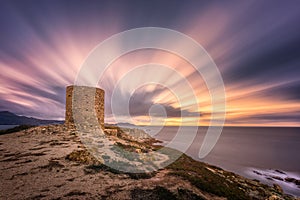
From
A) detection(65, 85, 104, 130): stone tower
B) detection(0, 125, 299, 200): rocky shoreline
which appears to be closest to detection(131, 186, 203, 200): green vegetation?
detection(0, 125, 299, 200): rocky shoreline

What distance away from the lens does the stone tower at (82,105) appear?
72.1ft

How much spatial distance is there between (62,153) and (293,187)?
123ft

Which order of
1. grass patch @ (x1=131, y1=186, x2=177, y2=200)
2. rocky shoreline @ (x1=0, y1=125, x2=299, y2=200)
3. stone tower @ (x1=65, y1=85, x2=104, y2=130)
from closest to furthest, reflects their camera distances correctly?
rocky shoreline @ (x1=0, y1=125, x2=299, y2=200) → grass patch @ (x1=131, y1=186, x2=177, y2=200) → stone tower @ (x1=65, y1=85, x2=104, y2=130)

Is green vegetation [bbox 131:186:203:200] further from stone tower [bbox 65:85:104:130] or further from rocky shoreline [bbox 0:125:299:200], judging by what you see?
stone tower [bbox 65:85:104:130]

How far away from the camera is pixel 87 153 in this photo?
40.6 feet

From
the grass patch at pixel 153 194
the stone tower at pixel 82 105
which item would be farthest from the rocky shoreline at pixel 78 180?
the stone tower at pixel 82 105

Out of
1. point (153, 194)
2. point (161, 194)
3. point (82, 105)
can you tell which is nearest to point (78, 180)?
point (153, 194)

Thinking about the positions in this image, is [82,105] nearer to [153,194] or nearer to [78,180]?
[78,180]

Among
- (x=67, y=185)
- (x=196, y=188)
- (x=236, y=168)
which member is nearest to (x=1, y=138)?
(x=67, y=185)

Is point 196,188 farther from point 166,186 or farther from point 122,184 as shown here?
point 122,184

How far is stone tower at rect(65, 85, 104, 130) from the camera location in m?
22.0

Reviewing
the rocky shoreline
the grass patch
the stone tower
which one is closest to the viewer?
the rocky shoreline

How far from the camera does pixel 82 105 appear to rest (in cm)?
2234

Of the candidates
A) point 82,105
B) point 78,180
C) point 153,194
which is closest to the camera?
point 153,194
